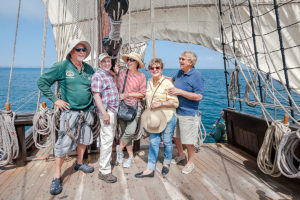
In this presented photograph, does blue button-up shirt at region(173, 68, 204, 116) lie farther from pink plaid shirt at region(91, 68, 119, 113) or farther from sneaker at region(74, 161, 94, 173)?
sneaker at region(74, 161, 94, 173)

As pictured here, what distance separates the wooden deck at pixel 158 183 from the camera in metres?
1.78

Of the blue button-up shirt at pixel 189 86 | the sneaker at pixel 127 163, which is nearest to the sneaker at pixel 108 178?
the sneaker at pixel 127 163

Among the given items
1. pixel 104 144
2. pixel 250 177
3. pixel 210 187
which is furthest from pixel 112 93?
pixel 250 177

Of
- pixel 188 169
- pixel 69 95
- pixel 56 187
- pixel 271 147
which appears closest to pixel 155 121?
pixel 188 169

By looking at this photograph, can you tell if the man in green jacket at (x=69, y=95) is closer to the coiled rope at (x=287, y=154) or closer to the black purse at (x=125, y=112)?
the black purse at (x=125, y=112)

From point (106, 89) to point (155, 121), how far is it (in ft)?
2.03

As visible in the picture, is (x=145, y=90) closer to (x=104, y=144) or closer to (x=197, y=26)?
(x=104, y=144)

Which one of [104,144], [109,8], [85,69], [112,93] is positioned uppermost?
[109,8]

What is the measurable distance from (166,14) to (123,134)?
7.10 m

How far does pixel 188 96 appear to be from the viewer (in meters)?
1.94

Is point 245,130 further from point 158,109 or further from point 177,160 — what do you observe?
point 158,109

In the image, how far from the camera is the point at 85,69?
6.73 feet

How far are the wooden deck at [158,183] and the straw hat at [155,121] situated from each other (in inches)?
22.9

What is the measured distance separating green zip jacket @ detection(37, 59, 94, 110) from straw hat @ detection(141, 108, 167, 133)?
69 centimetres
